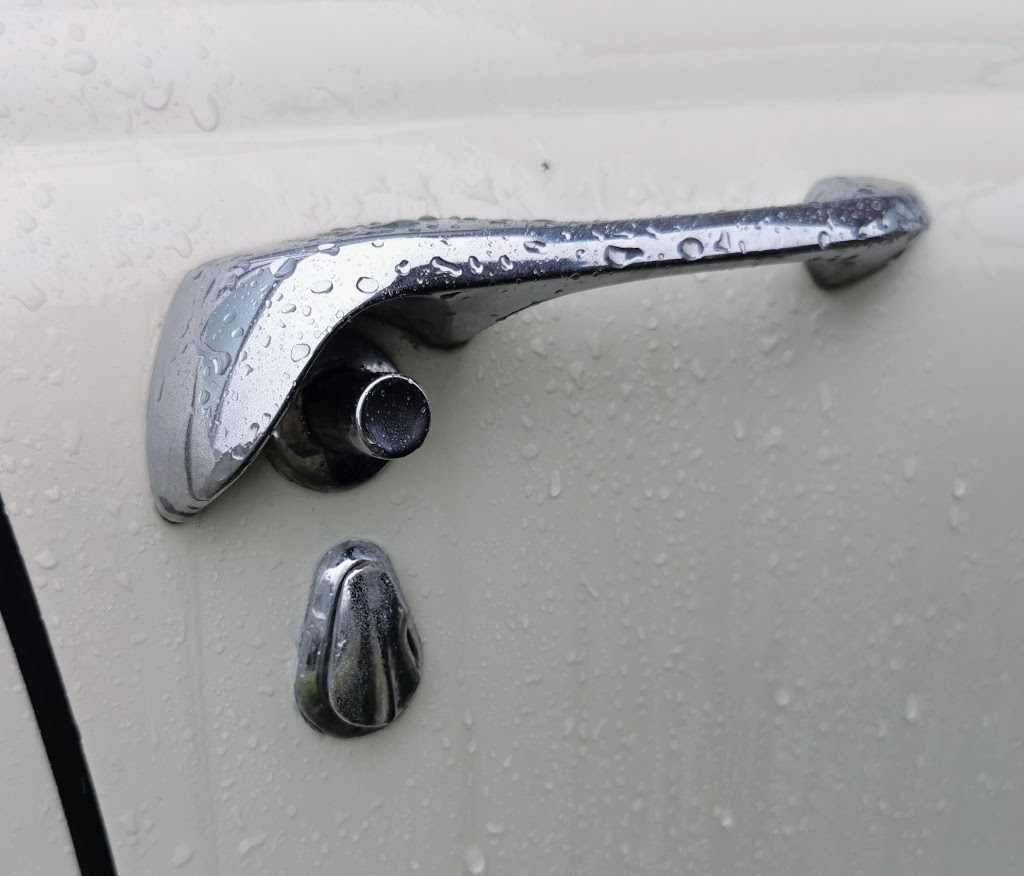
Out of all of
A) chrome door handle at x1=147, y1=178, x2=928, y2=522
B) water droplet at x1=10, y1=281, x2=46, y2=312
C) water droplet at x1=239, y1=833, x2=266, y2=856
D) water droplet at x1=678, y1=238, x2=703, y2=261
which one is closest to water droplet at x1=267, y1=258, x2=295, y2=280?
chrome door handle at x1=147, y1=178, x2=928, y2=522

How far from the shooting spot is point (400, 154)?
30.4 inches

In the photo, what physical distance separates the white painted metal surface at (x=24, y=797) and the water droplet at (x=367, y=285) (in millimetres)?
312

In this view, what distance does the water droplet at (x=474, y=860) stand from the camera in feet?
2.67

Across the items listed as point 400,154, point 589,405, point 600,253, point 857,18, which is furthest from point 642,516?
point 857,18

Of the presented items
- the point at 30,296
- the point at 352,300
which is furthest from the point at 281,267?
the point at 30,296

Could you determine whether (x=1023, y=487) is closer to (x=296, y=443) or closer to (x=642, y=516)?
(x=642, y=516)

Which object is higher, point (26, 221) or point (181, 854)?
point (26, 221)

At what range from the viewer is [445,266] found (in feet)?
2.17

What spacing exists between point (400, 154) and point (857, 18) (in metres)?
0.43

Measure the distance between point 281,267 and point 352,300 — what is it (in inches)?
2.0

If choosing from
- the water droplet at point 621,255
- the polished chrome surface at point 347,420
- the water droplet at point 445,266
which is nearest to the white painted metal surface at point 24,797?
the polished chrome surface at point 347,420

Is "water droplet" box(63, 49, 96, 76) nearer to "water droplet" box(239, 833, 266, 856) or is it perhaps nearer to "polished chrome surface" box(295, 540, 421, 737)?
"polished chrome surface" box(295, 540, 421, 737)

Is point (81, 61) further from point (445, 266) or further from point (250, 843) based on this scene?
point (250, 843)

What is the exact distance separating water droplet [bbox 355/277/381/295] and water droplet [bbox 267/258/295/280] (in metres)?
0.04
